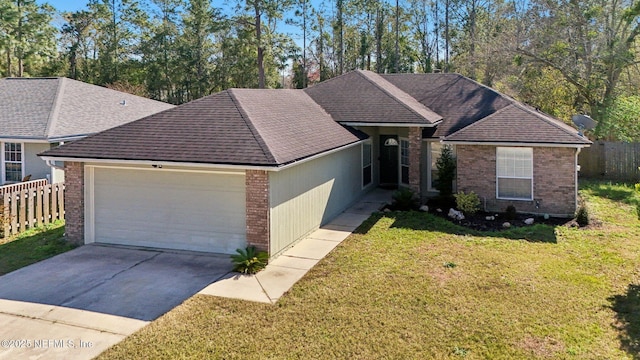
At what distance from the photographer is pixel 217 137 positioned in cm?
1066

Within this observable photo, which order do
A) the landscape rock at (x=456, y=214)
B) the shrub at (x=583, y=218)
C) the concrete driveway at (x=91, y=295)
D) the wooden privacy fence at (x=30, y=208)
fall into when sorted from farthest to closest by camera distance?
1. the landscape rock at (x=456, y=214)
2. the shrub at (x=583, y=218)
3. the wooden privacy fence at (x=30, y=208)
4. the concrete driveway at (x=91, y=295)

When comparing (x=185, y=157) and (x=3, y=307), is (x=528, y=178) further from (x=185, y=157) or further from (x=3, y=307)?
(x=3, y=307)

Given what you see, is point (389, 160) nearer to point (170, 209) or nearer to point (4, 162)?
point (170, 209)

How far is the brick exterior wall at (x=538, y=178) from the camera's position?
43.9ft

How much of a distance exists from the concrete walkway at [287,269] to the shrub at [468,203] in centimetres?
289

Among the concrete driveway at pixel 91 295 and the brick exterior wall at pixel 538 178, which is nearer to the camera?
the concrete driveway at pixel 91 295

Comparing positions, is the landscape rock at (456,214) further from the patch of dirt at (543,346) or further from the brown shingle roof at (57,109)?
the brown shingle roof at (57,109)

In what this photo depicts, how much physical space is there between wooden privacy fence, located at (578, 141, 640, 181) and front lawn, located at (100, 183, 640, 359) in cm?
999

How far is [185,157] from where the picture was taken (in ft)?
32.8


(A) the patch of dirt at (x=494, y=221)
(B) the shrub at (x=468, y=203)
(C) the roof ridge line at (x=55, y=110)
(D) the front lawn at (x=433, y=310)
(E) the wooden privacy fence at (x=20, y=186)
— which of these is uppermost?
(C) the roof ridge line at (x=55, y=110)

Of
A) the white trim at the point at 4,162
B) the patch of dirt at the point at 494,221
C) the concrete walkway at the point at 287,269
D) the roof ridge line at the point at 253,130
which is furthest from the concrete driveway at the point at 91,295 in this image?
the white trim at the point at 4,162

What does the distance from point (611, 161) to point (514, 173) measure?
8639 mm

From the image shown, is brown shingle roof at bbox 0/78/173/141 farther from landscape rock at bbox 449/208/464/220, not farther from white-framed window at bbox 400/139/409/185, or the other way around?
landscape rock at bbox 449/208/464/220

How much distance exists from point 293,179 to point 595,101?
20.1m
